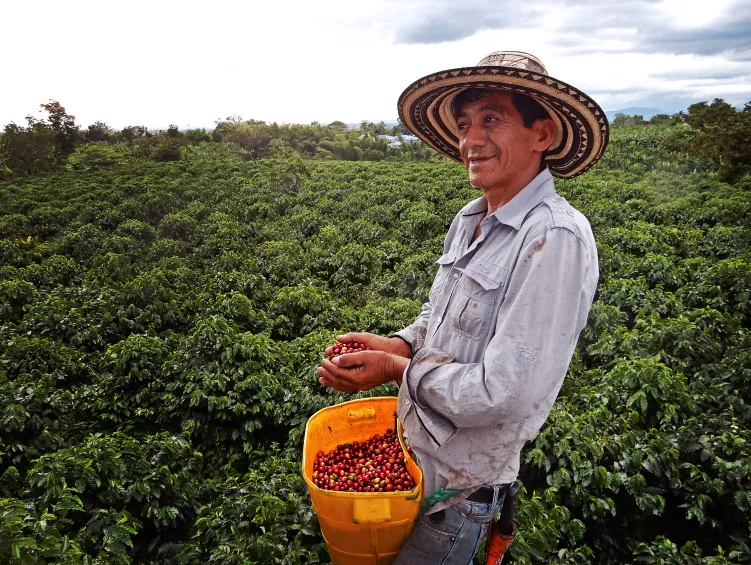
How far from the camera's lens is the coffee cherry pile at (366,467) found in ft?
7.02

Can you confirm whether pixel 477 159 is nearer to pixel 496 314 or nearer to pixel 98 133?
pixel 496 314

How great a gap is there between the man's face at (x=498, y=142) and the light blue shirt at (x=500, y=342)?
Result: 0.12 metres

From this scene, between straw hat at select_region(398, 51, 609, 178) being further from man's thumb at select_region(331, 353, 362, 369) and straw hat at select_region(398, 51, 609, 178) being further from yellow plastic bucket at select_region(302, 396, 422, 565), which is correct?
yellow plastic bucket at select_region(302, 396, 422, 565)

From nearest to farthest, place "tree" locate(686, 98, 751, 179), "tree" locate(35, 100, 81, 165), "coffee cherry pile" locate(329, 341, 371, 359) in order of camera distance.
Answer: "coffee cherry pile" locate(329, 341, 371, 359)
"tree" locate(686, 98, 751, 179)
"tree" locate(35, 100, 81, 165)

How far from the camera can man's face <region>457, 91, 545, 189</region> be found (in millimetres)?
1887

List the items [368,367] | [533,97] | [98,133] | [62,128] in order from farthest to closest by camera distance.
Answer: [98,133] < [62,128] < [368,367] < [533,97]

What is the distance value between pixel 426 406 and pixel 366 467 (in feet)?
2.45

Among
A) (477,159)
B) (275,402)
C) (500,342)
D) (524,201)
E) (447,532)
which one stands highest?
(477,159)

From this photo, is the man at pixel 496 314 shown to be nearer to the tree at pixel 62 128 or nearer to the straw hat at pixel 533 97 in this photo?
the straw hat at pixel 533 97

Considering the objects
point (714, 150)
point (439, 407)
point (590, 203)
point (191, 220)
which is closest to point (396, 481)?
point (439, 407)

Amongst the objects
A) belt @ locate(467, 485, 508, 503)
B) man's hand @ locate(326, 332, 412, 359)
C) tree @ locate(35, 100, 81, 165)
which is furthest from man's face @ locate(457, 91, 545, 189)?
tree @ locate(35, 100, 81, 165)

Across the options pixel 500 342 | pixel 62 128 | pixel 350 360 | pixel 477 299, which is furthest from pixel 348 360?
pixel 62 128

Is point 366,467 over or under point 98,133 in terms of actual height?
under

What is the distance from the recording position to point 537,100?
1.88 meters
